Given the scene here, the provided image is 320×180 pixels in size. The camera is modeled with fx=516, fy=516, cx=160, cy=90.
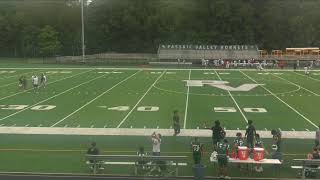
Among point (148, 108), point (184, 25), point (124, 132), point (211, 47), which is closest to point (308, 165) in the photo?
point (124, 132)

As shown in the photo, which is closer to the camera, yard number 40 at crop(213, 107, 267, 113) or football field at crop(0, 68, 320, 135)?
football field at crop(0, 68, 320, 135)

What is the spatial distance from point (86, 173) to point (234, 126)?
9.25 m

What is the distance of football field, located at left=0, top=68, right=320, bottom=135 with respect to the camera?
75.5 ft

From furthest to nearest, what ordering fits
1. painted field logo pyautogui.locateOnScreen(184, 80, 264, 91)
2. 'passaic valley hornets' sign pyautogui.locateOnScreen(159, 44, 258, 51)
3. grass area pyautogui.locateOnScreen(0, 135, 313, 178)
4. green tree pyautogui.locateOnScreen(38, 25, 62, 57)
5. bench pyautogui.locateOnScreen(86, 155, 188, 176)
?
'passaic valley hornets' sign pyautogui.locateOnScreen(159, 44, 258, 51) → green tree pyautogui.locateOnScreen(38, 25, 62, 57) → painted field logo pyautogui.locateOnScreen(184, 80, 264, 91) → grass area pyautogui.locateOnScreen(0, 135, 313, 178) → bench pyautogui.locateOnScreen(86, 155, 188, 176)

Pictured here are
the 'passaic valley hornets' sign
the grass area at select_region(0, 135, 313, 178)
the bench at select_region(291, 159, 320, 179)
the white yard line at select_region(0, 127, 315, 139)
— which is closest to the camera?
the bench at select_region(291, 159, 320, 179)

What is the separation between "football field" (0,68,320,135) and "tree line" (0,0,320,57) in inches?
1691

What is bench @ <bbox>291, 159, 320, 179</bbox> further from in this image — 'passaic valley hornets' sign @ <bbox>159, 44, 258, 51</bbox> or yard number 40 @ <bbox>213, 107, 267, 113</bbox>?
'passaic valley hornets' sign @ <bbox>159, 44, 258, 51</bbox>

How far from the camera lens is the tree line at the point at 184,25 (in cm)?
8344

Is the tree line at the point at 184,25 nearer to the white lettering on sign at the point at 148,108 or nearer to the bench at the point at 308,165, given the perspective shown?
the white lettering on sign at the point at 148,108

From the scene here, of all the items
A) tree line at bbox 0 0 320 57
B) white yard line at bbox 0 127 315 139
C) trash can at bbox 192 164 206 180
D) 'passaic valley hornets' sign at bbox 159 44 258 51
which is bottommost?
white yard line at bbox 0 127 315 139

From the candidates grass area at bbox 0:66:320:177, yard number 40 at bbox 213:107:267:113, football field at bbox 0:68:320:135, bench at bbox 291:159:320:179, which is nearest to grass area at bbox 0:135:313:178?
grass area at bbox 0:66:320:177

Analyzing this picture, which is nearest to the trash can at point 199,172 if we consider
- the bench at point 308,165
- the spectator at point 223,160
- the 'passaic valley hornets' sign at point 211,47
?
the spectator at point 223,160

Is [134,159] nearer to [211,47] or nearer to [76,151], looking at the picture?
[76,151]

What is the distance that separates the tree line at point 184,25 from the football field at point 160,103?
4296 centimetres
